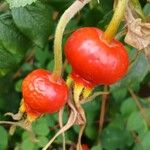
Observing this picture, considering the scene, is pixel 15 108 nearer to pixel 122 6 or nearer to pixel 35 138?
pixel 35 138

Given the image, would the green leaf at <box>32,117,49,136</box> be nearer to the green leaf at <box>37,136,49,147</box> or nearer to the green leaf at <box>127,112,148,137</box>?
the green leaf at <box>37,136,49,147</box>

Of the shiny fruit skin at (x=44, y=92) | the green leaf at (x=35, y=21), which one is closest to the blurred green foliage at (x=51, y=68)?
the green leaf at (x=35, y=21)

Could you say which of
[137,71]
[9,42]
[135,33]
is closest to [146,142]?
[137,71]

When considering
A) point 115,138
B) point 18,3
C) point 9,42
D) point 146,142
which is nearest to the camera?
point 18,3

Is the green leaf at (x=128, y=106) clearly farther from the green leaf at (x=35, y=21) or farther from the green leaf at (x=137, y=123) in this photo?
the green leaf at (x=35, y=21)

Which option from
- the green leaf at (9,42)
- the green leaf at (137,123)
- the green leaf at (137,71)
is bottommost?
the green leaf at (137,123)

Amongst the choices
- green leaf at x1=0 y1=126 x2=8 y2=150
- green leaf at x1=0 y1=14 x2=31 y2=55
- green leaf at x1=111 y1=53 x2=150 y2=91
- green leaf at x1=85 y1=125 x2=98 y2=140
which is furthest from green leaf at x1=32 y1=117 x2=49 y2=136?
green leaf at x1=0 y1=14 x2=31 y2=55

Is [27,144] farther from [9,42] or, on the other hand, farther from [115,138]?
[9,42]
